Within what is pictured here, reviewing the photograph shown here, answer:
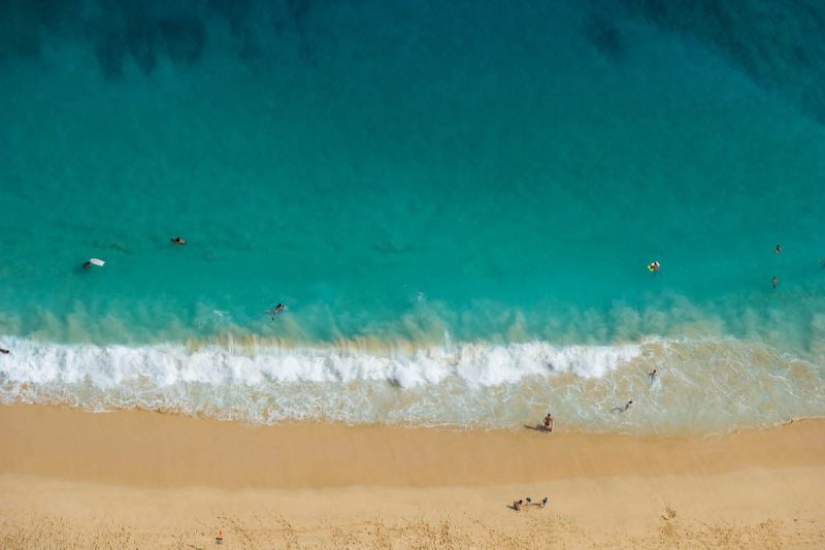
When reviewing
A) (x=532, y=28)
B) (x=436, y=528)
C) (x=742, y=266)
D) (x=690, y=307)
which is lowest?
(x=436, y=528)

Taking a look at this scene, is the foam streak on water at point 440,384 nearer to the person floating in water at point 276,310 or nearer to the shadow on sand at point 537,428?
the shadow on sand at point 537,428

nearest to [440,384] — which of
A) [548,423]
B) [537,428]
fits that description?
[537,428]

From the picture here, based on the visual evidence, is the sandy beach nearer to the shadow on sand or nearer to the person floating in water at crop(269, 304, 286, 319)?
the shadow on sand

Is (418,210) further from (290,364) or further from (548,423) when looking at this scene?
(548,423)

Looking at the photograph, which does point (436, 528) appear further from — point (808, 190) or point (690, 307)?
point (808, 190)

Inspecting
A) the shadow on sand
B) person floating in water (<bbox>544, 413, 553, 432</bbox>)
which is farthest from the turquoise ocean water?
person floating in water (<bbox>544, 413, 553, 432</bbox>)

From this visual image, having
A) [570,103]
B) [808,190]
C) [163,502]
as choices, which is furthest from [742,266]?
[163,502]

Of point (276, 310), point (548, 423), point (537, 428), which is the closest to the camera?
point (548, 423)
